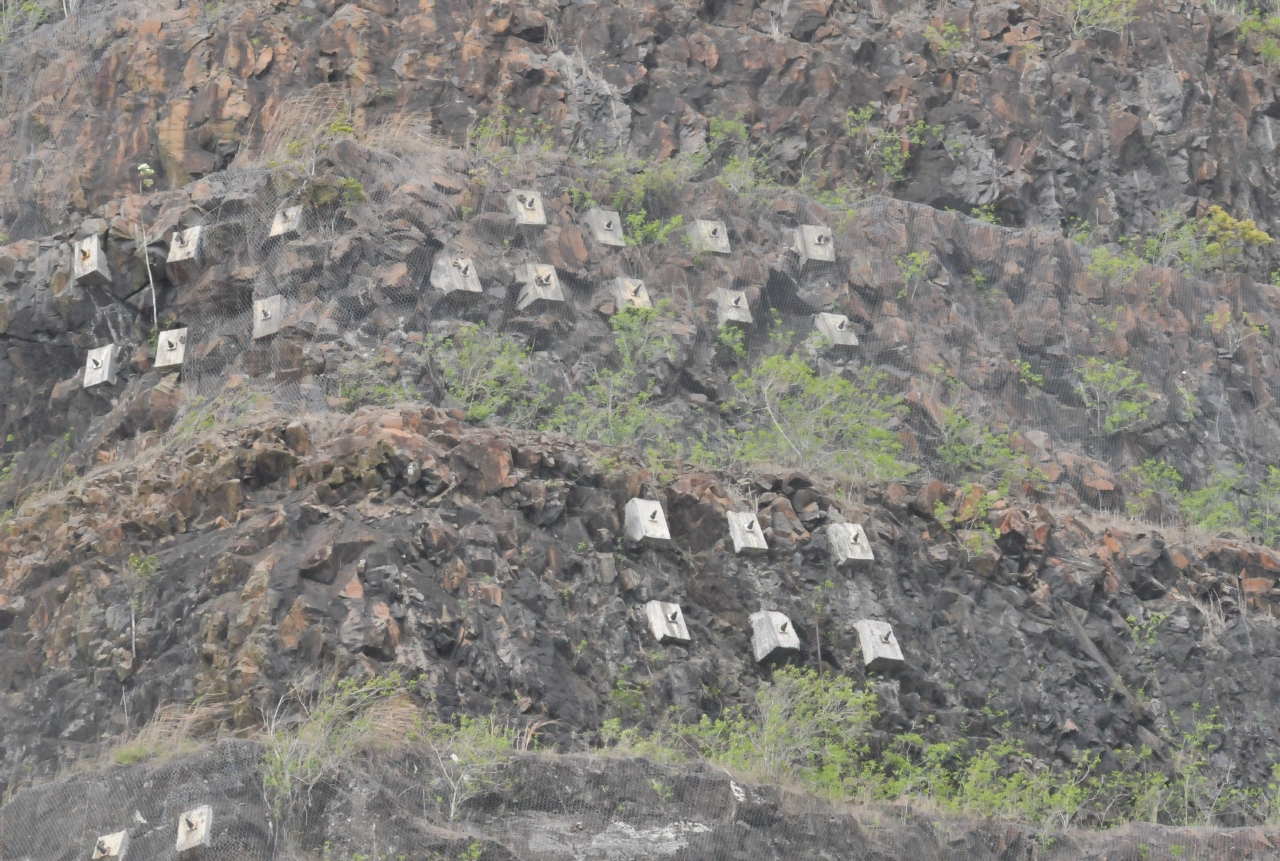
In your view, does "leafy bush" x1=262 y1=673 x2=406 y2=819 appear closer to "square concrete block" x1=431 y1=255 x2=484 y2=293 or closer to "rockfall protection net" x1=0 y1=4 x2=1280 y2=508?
"rockfall protection net" x1=0 y1=4 x2=1280 y2=508

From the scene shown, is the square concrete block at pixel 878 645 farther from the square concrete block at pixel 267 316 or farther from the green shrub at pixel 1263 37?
the green shrub at pixel 1263 37

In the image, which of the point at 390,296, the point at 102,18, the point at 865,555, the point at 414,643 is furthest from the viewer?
the point at 102,18

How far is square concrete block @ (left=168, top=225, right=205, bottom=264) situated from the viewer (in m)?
22.1

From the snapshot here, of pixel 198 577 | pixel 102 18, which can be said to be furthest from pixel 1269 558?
pixel 102 18

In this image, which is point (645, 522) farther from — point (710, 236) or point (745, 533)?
point (710, 236)

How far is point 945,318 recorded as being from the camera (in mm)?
24562

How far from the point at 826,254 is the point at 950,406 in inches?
99.2

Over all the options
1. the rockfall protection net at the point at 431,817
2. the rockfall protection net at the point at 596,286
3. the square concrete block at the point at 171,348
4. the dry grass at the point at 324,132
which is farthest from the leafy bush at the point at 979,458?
the square concrete block at the point at 171,348

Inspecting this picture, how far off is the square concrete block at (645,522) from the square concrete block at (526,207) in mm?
4865

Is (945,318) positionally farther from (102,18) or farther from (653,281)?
(102,18)

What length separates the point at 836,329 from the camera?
23781mm

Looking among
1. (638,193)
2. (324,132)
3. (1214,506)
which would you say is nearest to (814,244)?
(638,193)

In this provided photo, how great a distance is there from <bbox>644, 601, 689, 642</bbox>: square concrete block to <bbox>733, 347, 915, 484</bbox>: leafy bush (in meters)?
2.80

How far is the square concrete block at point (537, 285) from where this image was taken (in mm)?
22359
